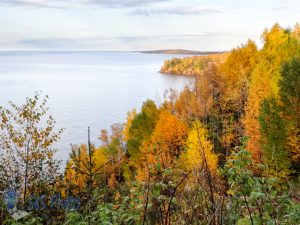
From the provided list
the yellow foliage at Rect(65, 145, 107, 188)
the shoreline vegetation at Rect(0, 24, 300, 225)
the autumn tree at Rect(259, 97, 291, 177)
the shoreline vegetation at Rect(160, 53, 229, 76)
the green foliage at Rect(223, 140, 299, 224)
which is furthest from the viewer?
the shoreline vegetation at Rect(160, 53, 229, 76)

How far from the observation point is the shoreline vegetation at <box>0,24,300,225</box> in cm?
353

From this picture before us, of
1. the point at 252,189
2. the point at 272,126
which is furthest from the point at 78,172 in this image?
the point at 272,126

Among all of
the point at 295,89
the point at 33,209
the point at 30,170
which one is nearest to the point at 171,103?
the point at 295,89

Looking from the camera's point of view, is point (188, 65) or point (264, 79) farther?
point (188, 65)

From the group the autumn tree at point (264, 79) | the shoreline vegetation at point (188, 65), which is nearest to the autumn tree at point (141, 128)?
the autumn tree at point (264, 79)

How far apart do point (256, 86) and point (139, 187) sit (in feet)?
102

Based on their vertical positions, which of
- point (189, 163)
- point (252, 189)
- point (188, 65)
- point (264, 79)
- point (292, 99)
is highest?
point (252, 189)

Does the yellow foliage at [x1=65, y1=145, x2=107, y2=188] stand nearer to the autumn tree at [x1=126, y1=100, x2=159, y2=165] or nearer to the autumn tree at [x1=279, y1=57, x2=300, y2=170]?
the autumn tree at [x1=279, y1=57, x2=300, y2=170]

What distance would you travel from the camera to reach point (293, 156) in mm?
27453

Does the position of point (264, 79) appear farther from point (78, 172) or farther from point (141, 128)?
point (78, 172)

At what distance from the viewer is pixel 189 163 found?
3066cm

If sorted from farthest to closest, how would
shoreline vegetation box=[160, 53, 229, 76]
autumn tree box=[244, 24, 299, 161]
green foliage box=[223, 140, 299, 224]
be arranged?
shoreline vegetation box=[160, 53, 229, 76]
autumn tree box=[244, 24, 299, 161]
green foliage box=[223, 140, 299, 224]

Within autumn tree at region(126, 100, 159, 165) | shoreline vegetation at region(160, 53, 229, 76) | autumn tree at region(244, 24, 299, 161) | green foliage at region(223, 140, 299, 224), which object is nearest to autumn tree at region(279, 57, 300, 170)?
autumn tree at region(244, 24, 299, 161)

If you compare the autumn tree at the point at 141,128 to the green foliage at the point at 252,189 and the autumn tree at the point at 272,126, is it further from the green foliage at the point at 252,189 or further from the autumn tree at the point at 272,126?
the green foliage at the point at 252,189
